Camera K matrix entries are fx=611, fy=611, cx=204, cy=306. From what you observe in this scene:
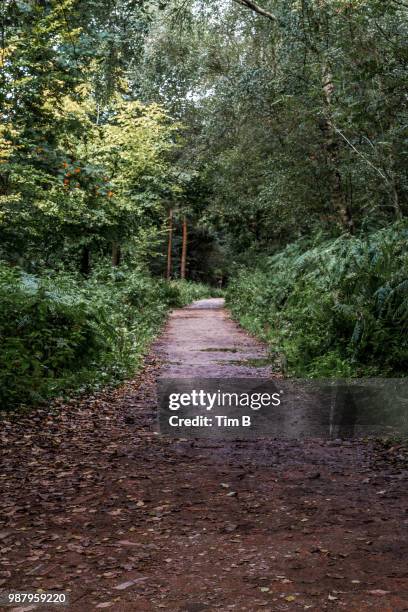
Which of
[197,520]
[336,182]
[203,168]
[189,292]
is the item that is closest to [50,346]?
[197,520]

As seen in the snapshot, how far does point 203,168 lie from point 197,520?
802 inches

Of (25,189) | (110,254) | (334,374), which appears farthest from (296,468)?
(110,254)

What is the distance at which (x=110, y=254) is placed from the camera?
Result: 2334cm

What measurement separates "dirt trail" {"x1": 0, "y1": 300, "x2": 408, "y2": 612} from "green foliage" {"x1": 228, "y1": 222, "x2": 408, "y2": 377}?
85.8 inches

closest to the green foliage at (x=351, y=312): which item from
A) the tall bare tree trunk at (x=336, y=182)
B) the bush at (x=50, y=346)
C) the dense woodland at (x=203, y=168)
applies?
the dense woodland at (x=203, y=168)

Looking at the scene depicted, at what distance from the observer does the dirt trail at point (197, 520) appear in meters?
3.17

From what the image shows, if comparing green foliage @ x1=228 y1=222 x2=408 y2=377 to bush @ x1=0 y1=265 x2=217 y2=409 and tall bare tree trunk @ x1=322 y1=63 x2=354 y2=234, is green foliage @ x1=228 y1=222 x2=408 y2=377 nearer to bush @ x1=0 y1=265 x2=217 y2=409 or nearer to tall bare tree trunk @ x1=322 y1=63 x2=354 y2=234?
tall bare tree trunk @ x1=322 y1=63 x2=354 y2=234

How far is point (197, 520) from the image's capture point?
13.7 feet

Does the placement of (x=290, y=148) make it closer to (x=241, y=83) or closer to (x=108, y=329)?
(x=241, y=83)

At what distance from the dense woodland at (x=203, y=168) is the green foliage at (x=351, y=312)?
0.12 ft

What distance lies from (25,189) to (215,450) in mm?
7287

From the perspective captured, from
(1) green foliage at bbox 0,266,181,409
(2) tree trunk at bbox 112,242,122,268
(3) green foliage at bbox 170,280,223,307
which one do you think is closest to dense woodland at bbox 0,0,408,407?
(1) green foliage at bbox 0,266,181,409

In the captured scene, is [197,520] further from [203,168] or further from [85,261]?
[203,168]

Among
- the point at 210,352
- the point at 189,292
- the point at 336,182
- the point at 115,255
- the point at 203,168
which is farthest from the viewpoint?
the point at 189,292
